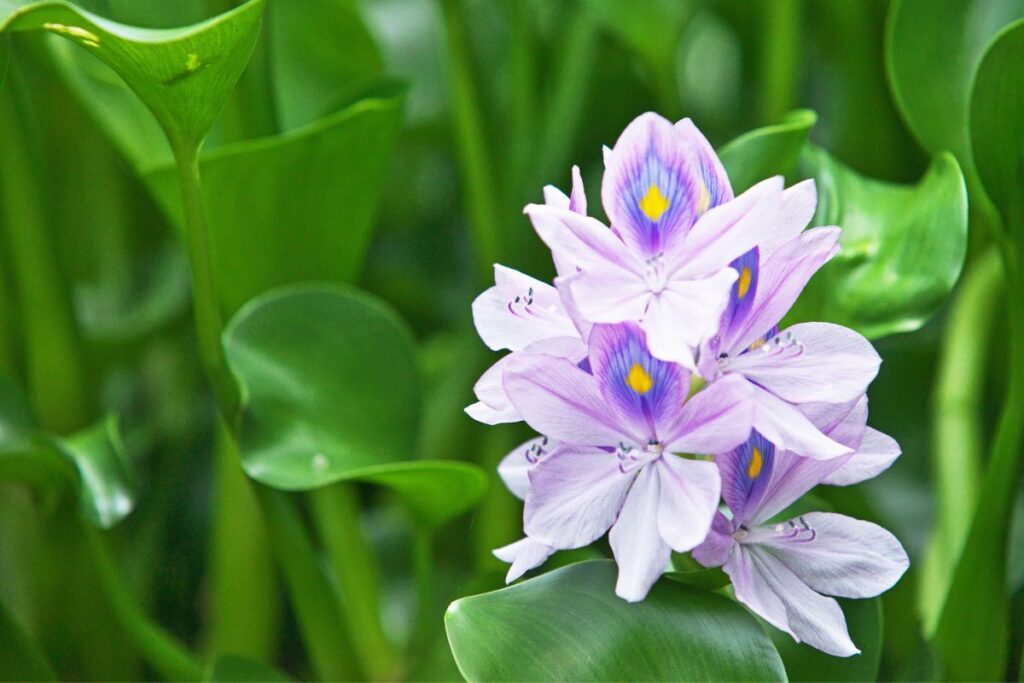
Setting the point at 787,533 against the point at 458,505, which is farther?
the point at 458,505

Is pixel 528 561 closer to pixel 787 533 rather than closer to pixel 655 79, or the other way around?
Answer: pixel 787 533

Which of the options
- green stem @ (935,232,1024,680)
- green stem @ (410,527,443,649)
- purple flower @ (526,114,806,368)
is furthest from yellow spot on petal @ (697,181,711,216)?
green stem @ (410,527,443,649)

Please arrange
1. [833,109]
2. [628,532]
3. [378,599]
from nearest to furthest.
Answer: [628,532], [378,599], [833,109]

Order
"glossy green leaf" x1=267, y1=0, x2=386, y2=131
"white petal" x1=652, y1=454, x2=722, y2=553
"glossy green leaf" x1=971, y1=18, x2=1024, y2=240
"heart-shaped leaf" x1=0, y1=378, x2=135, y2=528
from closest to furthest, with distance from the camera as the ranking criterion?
"white petal" x1=652, y1=454, x2=722, y2=553 → "glossy green leaf" x1=971, y1=18, x2=1024, y2=240 → "heart-shaped leaf" x1=0, y1=378, x2=135, y2=528 → "glossy green leaf" x1=267, y1=0, x2=386, y2=131

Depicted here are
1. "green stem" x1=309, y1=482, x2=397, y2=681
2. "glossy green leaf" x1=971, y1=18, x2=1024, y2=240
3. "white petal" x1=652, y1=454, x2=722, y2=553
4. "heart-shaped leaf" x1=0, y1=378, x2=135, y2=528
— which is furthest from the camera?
"green stem" x1=309, y1=482, x2=397, y2=681

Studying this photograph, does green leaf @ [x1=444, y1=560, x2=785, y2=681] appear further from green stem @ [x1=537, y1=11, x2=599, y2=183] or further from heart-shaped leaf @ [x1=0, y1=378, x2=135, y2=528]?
green stem @ [x1=537, y1=11, x2=599, y2=183]

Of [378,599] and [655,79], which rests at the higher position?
[655,79]

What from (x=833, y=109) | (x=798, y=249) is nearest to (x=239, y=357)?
(x=798, y=249)
